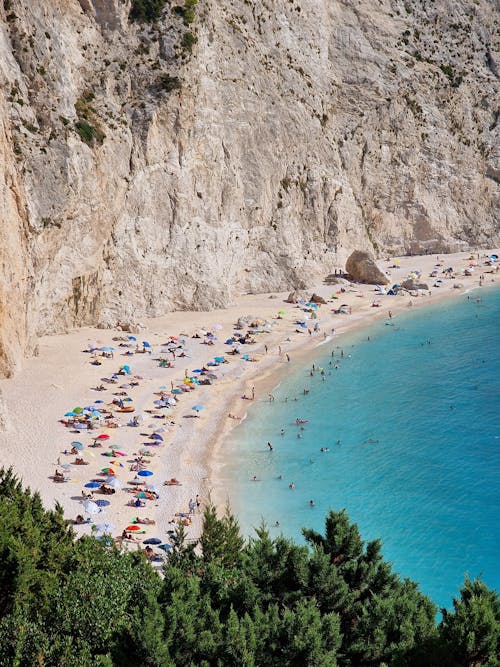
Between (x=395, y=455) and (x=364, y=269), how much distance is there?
3775 centimetres

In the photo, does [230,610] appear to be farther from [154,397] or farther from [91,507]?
[154,397]

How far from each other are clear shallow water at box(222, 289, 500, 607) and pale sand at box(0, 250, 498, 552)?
1686 mm

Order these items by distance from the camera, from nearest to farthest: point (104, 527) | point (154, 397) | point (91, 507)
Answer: point (104, 527) → point (91, 507) → point (154, 397)

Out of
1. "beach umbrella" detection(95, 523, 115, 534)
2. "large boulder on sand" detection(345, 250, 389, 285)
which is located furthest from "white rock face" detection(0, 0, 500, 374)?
"beach umbrella" detection(95, 523, 115, 534)

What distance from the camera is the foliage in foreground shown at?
57.3 feet

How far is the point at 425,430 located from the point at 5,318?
996 inches

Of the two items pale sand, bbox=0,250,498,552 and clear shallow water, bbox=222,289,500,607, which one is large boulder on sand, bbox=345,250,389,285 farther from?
clear shallow water, bbox=222,289,500,607

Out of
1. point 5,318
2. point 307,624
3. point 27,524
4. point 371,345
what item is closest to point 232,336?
point 371,345

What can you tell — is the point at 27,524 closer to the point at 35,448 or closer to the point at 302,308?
the point at 35,448

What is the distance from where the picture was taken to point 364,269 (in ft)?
249

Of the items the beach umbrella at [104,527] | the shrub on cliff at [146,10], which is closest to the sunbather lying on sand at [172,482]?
the beach umbrella at [104,527]

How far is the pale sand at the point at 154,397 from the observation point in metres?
35.3

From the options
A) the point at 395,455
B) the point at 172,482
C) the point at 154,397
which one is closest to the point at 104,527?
the point at 172,482

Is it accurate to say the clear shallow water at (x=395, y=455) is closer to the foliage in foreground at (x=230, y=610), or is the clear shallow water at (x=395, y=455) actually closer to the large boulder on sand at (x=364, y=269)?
the foliage in foreground at (x=230, y=610)
